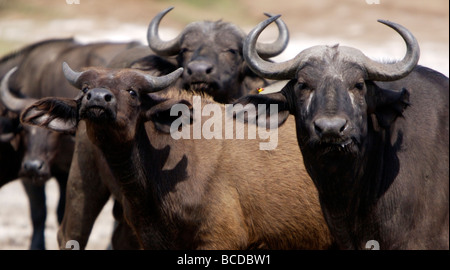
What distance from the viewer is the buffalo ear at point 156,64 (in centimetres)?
873

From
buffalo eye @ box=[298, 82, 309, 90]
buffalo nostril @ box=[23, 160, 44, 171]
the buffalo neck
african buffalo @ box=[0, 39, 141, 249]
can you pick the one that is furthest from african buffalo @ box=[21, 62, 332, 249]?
african buffalo @ box=[0, 39, 141, 249]

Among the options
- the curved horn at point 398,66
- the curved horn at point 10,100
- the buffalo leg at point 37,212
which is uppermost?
the curved horn at point 10,100

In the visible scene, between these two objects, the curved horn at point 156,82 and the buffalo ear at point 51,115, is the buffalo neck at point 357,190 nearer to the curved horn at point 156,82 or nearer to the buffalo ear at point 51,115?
the curved horn at point 156,82

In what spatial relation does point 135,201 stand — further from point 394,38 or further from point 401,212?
point 394,38

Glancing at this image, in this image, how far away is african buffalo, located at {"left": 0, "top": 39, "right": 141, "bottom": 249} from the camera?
9336mm

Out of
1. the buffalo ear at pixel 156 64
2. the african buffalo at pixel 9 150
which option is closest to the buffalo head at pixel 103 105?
the buffalo ear at pixel 156 64

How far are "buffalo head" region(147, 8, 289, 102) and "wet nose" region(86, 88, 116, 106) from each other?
213 centimetres

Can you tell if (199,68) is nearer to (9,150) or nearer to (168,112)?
(168,112)

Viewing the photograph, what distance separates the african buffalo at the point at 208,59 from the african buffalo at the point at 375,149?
2.12m

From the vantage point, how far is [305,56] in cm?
593

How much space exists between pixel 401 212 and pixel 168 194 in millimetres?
1888

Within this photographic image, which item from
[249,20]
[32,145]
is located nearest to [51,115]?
[32,145]

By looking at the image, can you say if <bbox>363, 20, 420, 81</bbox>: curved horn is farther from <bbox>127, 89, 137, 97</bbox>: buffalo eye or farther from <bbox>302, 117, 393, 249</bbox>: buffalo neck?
<bbox>127, 89, 137, 97</bbox>: buffalo eye

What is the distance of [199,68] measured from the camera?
26.9 ft
